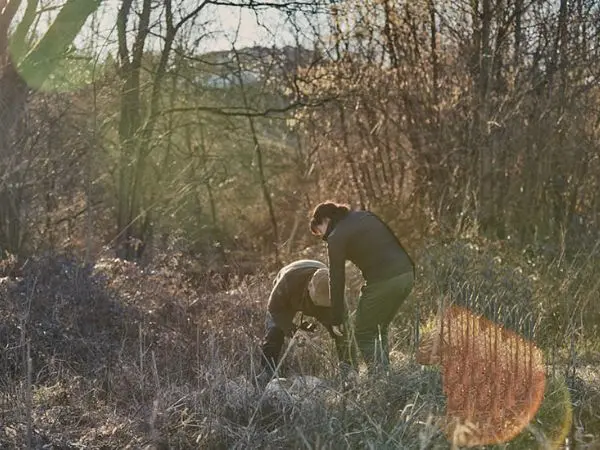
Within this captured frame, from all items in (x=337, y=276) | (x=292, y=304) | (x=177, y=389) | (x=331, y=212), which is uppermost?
(x=331, y=212)

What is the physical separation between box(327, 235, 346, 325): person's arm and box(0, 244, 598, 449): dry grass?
0.30 m

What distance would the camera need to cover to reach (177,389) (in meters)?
5.61

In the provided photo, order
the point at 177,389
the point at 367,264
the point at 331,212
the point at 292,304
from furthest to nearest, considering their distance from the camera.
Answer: the point at 292,304 → the point at 367,264 → the point at 331,212 → the point at 177,389

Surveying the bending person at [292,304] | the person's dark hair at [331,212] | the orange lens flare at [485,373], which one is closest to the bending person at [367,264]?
the person's dark hair at [331,212]

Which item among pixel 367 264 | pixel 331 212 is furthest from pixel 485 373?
pixel 331 212

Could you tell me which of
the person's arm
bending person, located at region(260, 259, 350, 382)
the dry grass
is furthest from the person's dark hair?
the dry grass

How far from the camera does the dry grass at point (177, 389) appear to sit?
16.9 ft

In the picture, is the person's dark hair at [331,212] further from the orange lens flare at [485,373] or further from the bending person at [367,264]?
the orange lens flare at [485,373]

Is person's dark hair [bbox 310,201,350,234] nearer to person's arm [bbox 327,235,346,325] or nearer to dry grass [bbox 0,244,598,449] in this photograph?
person's arm [bbox 327,235,346,325]

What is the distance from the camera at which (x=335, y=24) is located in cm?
1396

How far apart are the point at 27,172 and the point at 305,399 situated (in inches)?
290

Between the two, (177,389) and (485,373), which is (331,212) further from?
(177,389)

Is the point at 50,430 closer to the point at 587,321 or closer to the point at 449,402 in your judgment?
the point at 449,402

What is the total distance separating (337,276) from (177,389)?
156 centimetres
